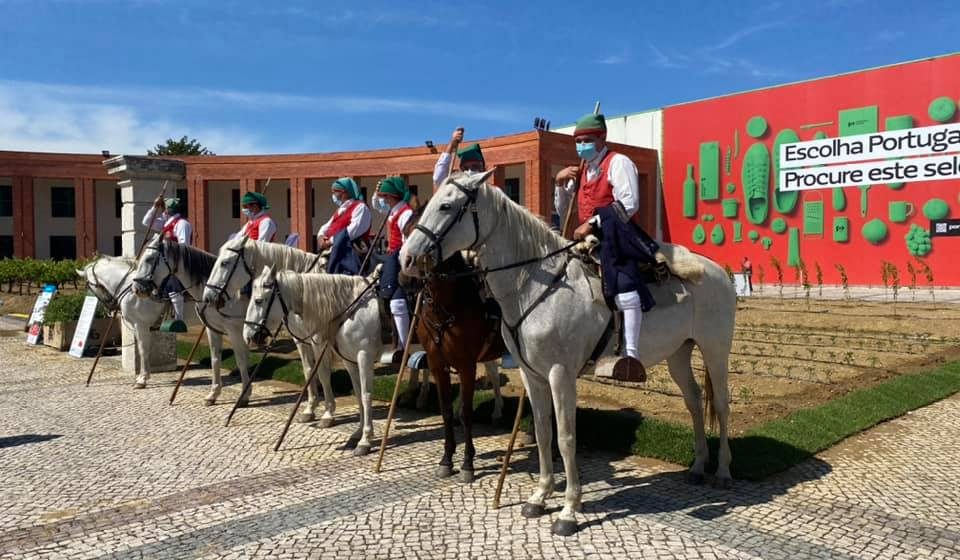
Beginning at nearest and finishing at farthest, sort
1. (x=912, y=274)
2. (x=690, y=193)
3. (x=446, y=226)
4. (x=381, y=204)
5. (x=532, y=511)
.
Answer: (x=446, y=226) < (x=532, y=511) < (x=381, y=204) < (x=912, y=274) < (x=690, y=193)

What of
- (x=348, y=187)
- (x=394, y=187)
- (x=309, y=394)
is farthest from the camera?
(x=309, y=394)

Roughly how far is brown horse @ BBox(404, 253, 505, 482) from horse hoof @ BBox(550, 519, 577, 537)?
132cm

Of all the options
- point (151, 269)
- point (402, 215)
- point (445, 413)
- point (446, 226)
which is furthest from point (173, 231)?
point (446, 226)

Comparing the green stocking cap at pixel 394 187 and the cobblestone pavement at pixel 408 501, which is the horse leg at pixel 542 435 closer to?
the cobblestone pavement at pixel 408 501

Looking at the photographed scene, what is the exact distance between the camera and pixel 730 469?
588cm

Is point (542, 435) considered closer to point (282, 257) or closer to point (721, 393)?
point (721, 393)

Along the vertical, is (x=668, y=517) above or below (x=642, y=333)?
below

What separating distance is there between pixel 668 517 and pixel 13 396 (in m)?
9.75

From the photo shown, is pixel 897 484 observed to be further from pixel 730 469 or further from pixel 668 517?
pixel 668 517

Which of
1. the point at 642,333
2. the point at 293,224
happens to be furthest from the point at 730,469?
the point at 293,224

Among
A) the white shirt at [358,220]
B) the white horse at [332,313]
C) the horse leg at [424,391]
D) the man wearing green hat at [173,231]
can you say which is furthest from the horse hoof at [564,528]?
the man wearing green hat at [173,231]

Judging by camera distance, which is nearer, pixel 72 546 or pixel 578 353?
pixel 72 546

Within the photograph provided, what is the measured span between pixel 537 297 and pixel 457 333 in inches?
47.9

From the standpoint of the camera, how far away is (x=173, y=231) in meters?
10.9
